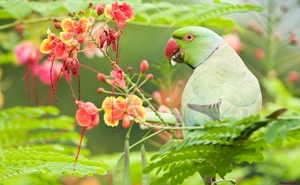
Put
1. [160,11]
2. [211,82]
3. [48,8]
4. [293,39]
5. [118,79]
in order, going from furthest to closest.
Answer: [293,39]
[160,11]
[48,8]
[211,82]
[118,79]

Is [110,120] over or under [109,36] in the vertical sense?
under

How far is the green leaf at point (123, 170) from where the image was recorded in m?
1.59

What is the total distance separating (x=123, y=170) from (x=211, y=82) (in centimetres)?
50

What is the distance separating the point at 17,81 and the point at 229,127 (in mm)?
9603

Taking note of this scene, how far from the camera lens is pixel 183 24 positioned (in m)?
2.69

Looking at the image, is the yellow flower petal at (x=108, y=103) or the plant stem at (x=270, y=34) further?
the plant stem at (x=270, y=34)

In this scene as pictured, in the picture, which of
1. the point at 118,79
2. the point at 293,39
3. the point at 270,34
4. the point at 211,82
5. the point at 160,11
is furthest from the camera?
the point at 293,39

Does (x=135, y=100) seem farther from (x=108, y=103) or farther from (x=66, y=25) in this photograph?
(x=66, y=25)

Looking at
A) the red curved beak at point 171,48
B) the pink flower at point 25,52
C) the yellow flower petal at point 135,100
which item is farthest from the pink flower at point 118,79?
the pink flower at point 25,52

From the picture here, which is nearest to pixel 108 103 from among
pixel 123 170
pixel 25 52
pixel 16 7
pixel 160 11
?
pixel 123 170

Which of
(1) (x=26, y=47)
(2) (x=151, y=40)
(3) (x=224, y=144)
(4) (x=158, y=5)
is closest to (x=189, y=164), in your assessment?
(3) (x=224, y=144)

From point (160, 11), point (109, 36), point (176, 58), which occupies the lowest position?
point (176, 58)

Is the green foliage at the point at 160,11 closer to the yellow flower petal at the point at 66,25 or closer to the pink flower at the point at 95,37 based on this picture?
the pink flower at the point at 95,37

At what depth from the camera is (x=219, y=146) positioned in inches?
63.1
